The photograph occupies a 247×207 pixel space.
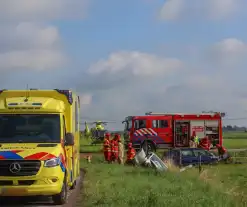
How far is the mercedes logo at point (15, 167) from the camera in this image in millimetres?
12305

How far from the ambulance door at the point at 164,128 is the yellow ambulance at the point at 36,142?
25.4m

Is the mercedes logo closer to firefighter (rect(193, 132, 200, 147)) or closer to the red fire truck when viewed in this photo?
firefighter (rect(193, 132, 200, 147))

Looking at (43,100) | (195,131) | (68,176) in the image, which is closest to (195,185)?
(68,176)

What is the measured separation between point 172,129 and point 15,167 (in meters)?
29.0

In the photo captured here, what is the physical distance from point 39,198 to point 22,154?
2579mm

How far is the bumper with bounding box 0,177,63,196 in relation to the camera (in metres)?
12.2

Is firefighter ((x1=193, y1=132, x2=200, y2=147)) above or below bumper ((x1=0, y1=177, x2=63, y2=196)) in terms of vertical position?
below

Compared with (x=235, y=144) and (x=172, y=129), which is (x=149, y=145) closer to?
(x=172, y=129)

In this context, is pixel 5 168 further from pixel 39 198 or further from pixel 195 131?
pixel 195 131

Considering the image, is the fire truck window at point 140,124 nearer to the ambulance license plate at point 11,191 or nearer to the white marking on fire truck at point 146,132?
the white marking on fire truck at point 146,132

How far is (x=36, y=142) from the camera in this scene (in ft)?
43.4

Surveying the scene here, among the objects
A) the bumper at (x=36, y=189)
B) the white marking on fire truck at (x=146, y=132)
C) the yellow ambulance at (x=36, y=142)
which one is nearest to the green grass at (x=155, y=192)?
the bumper at (x=36, y=189)

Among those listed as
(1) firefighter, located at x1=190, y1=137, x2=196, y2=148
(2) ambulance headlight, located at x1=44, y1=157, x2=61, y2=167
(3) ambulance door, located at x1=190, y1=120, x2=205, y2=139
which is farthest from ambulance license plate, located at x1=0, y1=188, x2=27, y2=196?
(3) ambulance door, located at x1=190, y1=120, x2=205, y2=139

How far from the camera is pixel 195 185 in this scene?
16.3 meters
